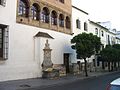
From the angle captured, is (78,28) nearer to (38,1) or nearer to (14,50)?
(38,1)

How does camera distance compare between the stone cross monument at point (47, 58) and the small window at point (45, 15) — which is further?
the small window at point (45, 15)

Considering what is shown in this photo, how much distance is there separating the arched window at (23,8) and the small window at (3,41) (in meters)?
3.24

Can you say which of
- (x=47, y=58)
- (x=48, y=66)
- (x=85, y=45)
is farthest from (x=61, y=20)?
(x=48, y=66)

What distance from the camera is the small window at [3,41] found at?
74.3 feet

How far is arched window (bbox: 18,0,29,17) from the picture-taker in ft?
85.5

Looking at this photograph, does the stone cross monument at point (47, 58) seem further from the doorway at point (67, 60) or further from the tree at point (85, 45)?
the doorway at point (67, 60)

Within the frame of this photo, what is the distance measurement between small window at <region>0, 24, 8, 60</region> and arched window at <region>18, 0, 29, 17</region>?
324cm

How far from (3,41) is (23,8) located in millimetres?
4961

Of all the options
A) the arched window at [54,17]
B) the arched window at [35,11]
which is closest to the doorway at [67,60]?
the arched window at [54,17]

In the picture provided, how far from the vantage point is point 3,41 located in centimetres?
2292

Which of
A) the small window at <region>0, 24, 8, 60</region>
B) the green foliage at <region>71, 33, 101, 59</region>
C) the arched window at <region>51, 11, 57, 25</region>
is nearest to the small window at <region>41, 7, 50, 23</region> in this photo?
the arched window at <region>51, 11, 57, 25</region>

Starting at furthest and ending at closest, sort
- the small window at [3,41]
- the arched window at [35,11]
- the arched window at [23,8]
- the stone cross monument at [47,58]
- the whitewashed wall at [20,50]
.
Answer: the stone cross monument at [47,58] → the arched window at [35,11] → the arched window at [23,8] → the whitewashed wall at [20,50] → the small window at [3,41]

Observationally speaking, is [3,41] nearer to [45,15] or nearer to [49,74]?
[49,74]

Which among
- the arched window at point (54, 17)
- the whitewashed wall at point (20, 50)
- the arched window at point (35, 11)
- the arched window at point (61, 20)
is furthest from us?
the arched window at point (61, 20)
